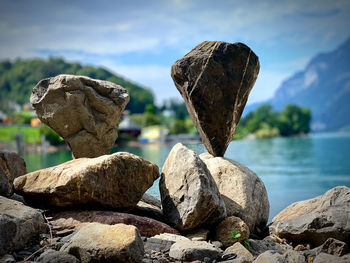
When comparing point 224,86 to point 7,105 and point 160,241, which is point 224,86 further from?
point 7,105

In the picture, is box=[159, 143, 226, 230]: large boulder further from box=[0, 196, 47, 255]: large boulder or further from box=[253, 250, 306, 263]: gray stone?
box=[0, 196, 47, 255]: large boulder

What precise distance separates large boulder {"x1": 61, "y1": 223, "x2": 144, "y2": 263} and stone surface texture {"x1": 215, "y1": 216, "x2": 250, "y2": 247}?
2152 mm

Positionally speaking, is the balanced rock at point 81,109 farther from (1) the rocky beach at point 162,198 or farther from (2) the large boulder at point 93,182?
(2) the large boulder at point 93,182

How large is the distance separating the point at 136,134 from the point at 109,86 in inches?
1980

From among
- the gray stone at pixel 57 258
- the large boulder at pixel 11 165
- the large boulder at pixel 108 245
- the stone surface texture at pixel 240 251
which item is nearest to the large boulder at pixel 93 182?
the large boulder at pixel 11 165

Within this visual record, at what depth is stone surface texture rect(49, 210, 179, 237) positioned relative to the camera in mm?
6461

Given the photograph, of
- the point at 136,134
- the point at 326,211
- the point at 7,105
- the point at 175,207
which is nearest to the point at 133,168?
the point at 175,207

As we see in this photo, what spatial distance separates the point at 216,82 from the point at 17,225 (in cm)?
480

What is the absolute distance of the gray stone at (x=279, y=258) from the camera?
550cm

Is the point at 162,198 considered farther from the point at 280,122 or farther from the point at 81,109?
the point at 280,122

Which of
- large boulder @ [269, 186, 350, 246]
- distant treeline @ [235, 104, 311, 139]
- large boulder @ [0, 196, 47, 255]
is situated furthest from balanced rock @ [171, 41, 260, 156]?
distant treeline @ [235, 104, 311, 139]

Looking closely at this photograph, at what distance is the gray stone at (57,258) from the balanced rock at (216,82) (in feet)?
14.1

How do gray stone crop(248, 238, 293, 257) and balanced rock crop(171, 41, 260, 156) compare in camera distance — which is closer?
gray stone crop(248, 238, 293, 257)

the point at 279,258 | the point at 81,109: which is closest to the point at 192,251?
the point at 279,258
